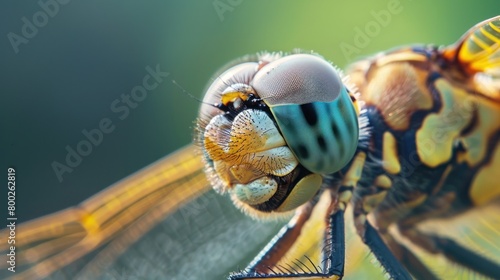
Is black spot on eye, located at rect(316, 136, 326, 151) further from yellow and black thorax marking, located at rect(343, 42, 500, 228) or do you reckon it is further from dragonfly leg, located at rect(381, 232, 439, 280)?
dragonfly leg, located at rect(381, 232, 439, 280)

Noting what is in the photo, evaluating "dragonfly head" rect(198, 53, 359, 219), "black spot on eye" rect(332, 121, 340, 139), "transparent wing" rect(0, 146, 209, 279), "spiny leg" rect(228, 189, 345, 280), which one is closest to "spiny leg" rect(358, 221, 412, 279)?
"spiny leg" rect(228, 189, 345, 280)

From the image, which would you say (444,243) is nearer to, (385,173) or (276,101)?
(385,173)

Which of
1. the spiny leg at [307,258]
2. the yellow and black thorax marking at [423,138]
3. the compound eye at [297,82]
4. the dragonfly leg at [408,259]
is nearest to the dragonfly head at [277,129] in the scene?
the compound eye at [297,82]

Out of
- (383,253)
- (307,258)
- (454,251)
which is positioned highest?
(307,258)

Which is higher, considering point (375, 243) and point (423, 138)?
point (423, 138)

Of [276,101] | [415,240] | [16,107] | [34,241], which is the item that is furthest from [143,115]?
[276,101]

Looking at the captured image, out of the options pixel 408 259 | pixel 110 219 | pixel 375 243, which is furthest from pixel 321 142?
pixel 110 219

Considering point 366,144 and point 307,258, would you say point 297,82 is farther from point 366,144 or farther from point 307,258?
point 307,258
